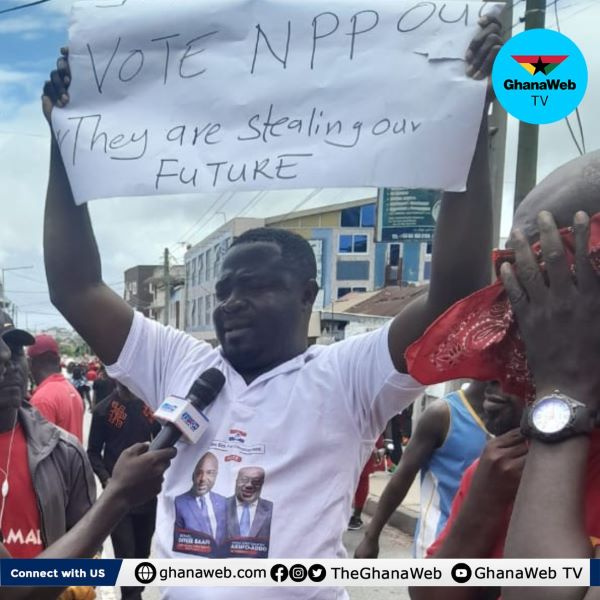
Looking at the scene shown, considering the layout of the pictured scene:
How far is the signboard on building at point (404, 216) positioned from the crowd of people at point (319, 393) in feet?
11.1

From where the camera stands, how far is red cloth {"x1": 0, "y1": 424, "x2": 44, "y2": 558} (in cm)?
228

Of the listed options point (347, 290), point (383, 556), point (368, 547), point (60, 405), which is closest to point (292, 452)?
point (368, 547)

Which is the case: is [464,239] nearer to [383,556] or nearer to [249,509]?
[249,509]

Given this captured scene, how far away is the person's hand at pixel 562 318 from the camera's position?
1.08 meters

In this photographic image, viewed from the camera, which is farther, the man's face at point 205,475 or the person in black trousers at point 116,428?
the person in black trousers at point 116,428

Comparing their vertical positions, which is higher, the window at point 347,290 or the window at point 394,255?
the window at point 394,255

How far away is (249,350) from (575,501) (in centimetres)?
103

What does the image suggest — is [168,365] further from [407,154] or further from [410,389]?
[407,154]

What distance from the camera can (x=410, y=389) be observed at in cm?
176

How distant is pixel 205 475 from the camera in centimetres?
180

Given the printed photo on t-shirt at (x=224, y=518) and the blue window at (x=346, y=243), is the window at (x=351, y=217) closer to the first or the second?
the blue window at (x=346, y=243)

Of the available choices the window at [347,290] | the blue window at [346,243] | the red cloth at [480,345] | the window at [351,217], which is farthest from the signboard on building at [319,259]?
the window at [347,290]

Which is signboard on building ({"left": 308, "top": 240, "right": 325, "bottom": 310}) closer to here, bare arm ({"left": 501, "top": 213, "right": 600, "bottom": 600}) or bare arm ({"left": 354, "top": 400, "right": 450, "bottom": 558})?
bare arm ({"left": 354, "top": 400, "right": 450, "bottom": 558})

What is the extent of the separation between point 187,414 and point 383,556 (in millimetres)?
5028
